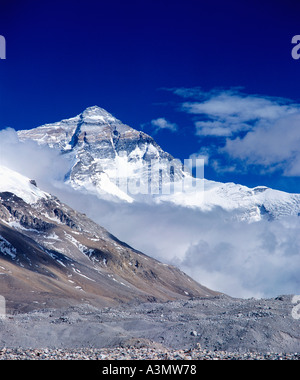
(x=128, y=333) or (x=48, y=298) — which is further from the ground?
(x=48, y=298)

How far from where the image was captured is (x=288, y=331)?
66.4m

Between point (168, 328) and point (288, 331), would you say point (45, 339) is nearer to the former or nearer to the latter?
point (168, 328)

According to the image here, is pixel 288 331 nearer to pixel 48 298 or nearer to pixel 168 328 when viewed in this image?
pixel 168 328

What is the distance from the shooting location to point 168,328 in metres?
68.2

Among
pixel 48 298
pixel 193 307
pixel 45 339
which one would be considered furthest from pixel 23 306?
pixel 45 339
